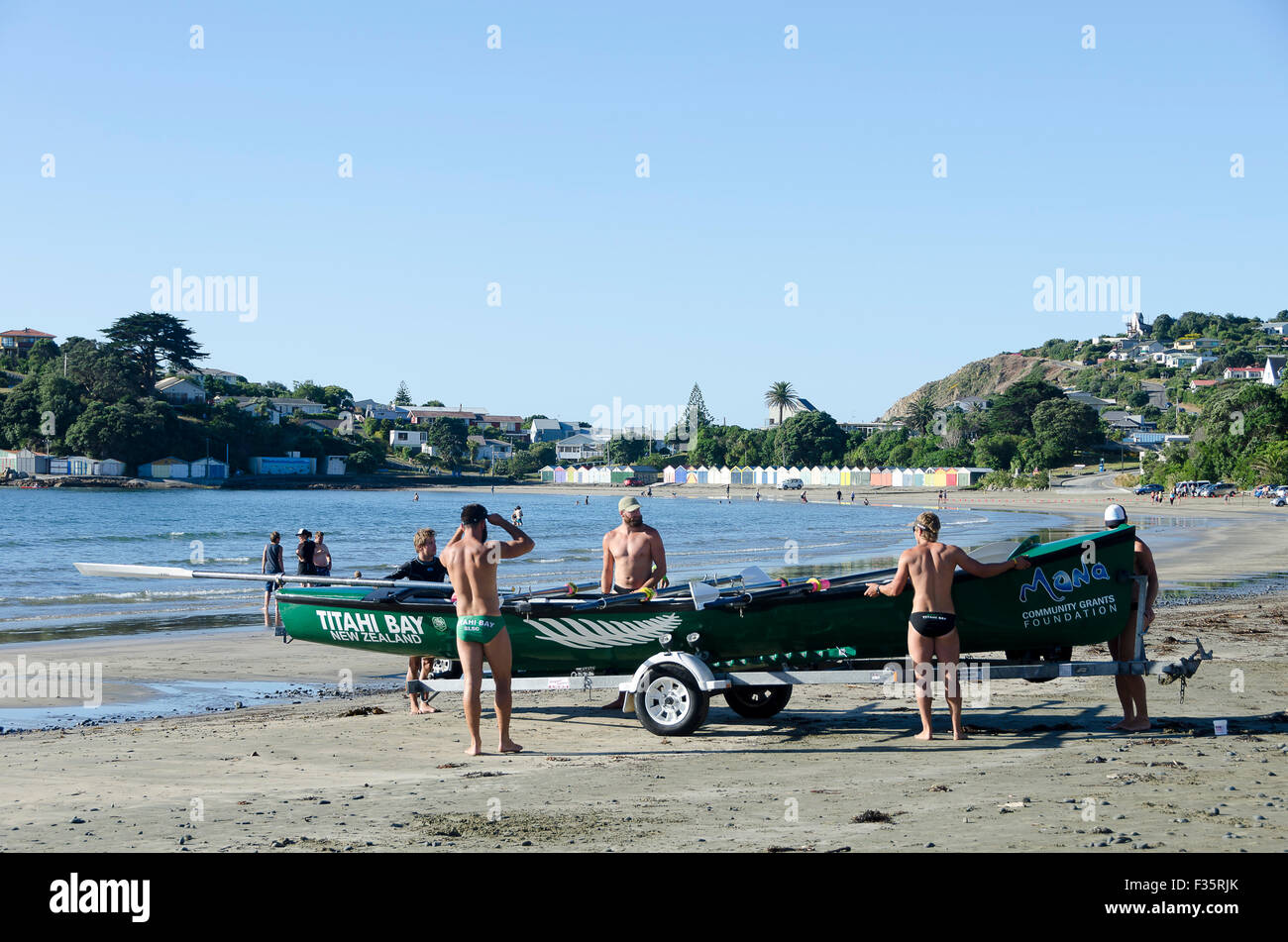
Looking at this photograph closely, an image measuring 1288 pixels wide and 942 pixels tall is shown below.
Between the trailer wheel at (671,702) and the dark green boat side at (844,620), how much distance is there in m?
0.26

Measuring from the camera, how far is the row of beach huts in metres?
118

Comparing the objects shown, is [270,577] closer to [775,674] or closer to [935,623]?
[775,674]

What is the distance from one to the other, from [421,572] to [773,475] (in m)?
135

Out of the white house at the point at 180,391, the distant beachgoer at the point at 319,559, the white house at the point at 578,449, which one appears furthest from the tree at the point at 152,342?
the distant beachgoer at the point at 319,559

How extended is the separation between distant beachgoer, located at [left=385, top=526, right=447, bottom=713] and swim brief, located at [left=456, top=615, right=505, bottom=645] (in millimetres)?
2082

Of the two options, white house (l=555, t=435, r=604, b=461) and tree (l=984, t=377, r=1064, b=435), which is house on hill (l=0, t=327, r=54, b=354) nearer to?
white house (l=555, t=435, r=604, b=461)

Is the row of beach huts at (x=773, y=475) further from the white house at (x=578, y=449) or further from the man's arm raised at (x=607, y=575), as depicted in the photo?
the man's arm raised at (x=607, y=575)

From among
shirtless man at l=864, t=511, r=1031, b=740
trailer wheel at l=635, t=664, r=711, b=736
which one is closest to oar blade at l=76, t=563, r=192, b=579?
trailer wheel at l=635, t=664, r=711, b=736

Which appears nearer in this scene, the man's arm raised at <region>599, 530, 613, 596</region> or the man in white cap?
the man in white cap

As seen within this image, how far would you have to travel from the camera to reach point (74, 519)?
63.1 m

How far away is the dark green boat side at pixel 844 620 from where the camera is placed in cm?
846

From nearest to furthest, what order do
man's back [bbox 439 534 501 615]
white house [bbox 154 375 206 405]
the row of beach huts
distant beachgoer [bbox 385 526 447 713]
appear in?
man's back [bbox 439 534 501 615] → distant beachgoer [bbox 385 526 447 713] → the row of beach huts → white house [bbox 154 375 206 405]
